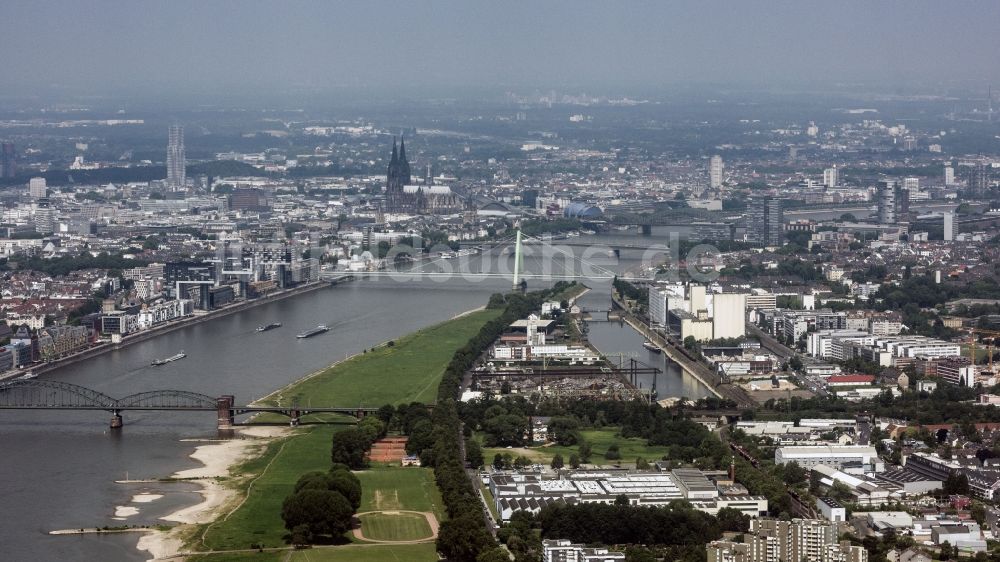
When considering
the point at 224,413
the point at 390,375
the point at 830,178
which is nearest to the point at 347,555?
the point at 224,413

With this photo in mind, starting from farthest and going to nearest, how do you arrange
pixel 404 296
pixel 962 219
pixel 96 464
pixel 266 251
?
pixel 962 219
pixel 266 251
pixel 404 296
pixel 96 464

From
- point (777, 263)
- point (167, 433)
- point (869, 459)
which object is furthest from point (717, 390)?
point (777, 263)

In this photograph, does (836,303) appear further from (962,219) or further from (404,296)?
(962,219)

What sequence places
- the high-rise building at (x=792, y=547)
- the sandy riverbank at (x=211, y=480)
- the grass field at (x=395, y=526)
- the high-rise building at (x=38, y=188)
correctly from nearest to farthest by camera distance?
1. the high-rise building at (x=792, y=547)
2. the sandy riverbank at (x=211, y=480)
3. the grass field at (x=395, y=526)
4. the high-rise building at (x=38, y=188)

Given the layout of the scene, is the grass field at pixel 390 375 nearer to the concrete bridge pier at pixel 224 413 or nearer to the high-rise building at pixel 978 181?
the concrete bridge pier at pixel 224 413

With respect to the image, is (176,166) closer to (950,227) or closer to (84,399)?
(950,227)

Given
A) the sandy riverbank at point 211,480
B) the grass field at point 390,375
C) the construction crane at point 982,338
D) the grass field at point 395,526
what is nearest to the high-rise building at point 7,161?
the grass field at point 390,375
